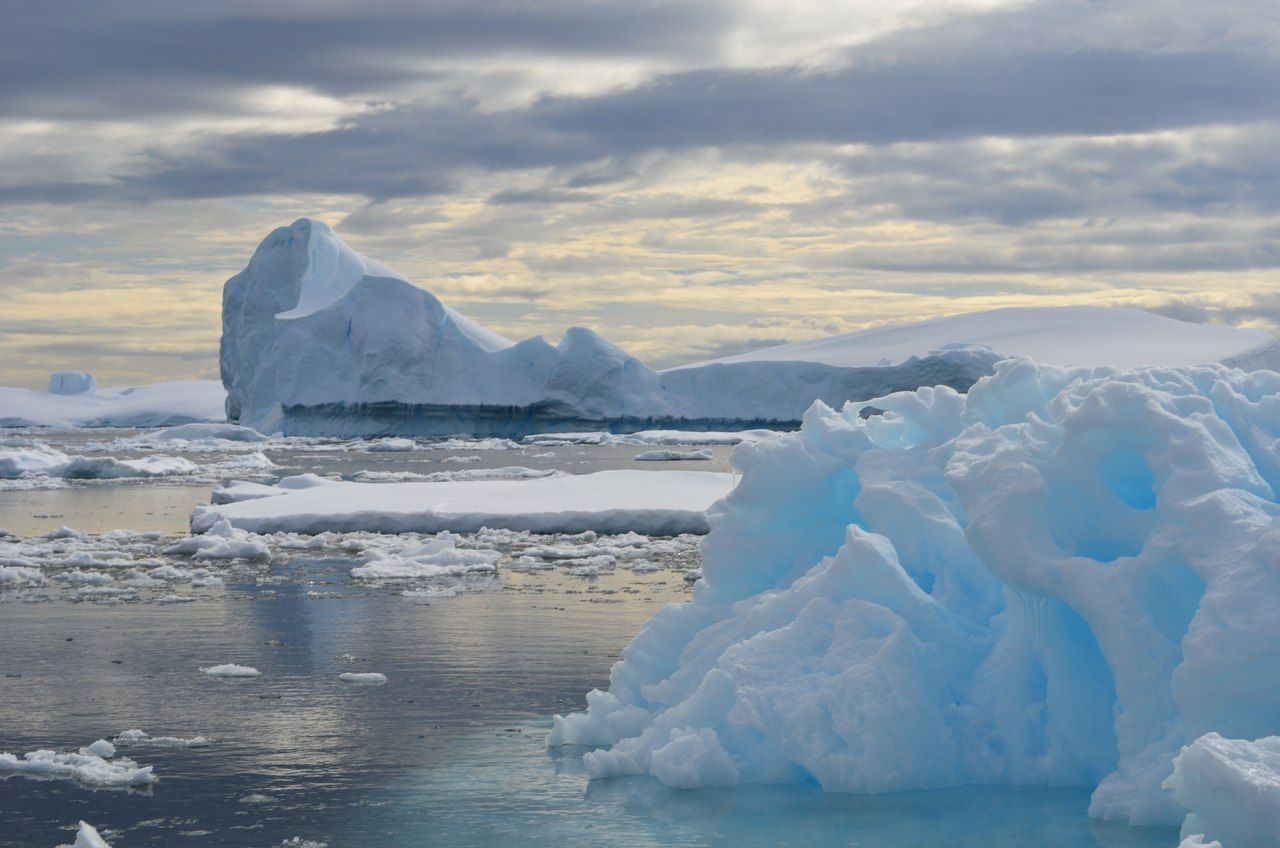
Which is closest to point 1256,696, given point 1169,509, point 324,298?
point 1169,509

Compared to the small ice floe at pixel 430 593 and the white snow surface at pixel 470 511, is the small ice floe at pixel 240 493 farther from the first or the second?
the small ice floe at pixel 430 593

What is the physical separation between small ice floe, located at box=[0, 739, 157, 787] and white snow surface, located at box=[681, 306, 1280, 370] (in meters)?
47.8

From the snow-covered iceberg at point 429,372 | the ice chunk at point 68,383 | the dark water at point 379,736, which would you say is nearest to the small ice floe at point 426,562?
the dark water at point 379,736

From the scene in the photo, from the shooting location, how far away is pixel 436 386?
5016cm

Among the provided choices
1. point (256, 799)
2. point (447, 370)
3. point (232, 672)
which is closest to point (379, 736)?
point (256, 799)

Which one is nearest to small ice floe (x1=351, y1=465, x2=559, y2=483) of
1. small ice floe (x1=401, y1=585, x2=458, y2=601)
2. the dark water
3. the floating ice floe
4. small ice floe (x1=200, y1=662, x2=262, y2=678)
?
small ice floe (x1=401, y1=585, x2=458, y2=601)

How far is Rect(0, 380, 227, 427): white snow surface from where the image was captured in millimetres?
99625

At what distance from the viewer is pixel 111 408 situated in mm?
105688

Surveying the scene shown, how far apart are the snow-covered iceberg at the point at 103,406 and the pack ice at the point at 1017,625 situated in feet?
298

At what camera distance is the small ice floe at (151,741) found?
7066mm

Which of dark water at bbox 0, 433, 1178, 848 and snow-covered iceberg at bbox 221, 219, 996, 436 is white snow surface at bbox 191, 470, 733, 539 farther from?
snow-covered iceberg at bbox 221, 219, 996, 436

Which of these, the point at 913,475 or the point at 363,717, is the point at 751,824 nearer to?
the point at 913,475

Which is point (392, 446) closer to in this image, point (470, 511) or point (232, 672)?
point (470, 511)

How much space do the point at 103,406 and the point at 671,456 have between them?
7942cm
